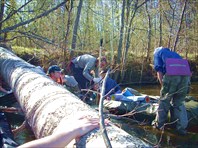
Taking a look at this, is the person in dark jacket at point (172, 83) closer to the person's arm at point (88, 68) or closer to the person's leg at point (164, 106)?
the person's leg at point (164, 106)

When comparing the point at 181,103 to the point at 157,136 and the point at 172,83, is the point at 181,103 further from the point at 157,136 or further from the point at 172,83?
the point at 157,136

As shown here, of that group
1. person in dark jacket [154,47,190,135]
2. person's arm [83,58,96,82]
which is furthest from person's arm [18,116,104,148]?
person's arm [83,58,96,82]

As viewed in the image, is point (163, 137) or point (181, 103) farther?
point (181, 103)

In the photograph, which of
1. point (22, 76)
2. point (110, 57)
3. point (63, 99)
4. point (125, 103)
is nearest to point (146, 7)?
point (110, 57)

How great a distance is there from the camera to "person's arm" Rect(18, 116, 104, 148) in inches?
75.5

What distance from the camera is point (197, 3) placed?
67.0ft

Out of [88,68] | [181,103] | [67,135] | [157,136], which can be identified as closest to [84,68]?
[88,68]

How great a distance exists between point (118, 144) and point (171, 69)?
5.08 m

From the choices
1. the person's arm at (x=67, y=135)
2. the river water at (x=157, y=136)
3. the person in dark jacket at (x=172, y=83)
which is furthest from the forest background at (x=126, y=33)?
the person's arm at (x=67, y=135)

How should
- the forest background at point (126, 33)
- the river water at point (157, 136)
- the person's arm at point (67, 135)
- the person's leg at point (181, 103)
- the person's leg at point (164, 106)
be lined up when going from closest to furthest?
the person's arm at point (67, 135)
the river water at point (157, 136)
the person's leg at point (181, 103)
the person's leg at point (164, 106)
the forest background at point (126, 33)

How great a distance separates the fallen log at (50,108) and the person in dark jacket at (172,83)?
3047 millimetres

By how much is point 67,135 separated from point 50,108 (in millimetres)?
1083

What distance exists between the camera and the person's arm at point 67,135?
1.92 meters

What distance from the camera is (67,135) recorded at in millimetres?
2100
